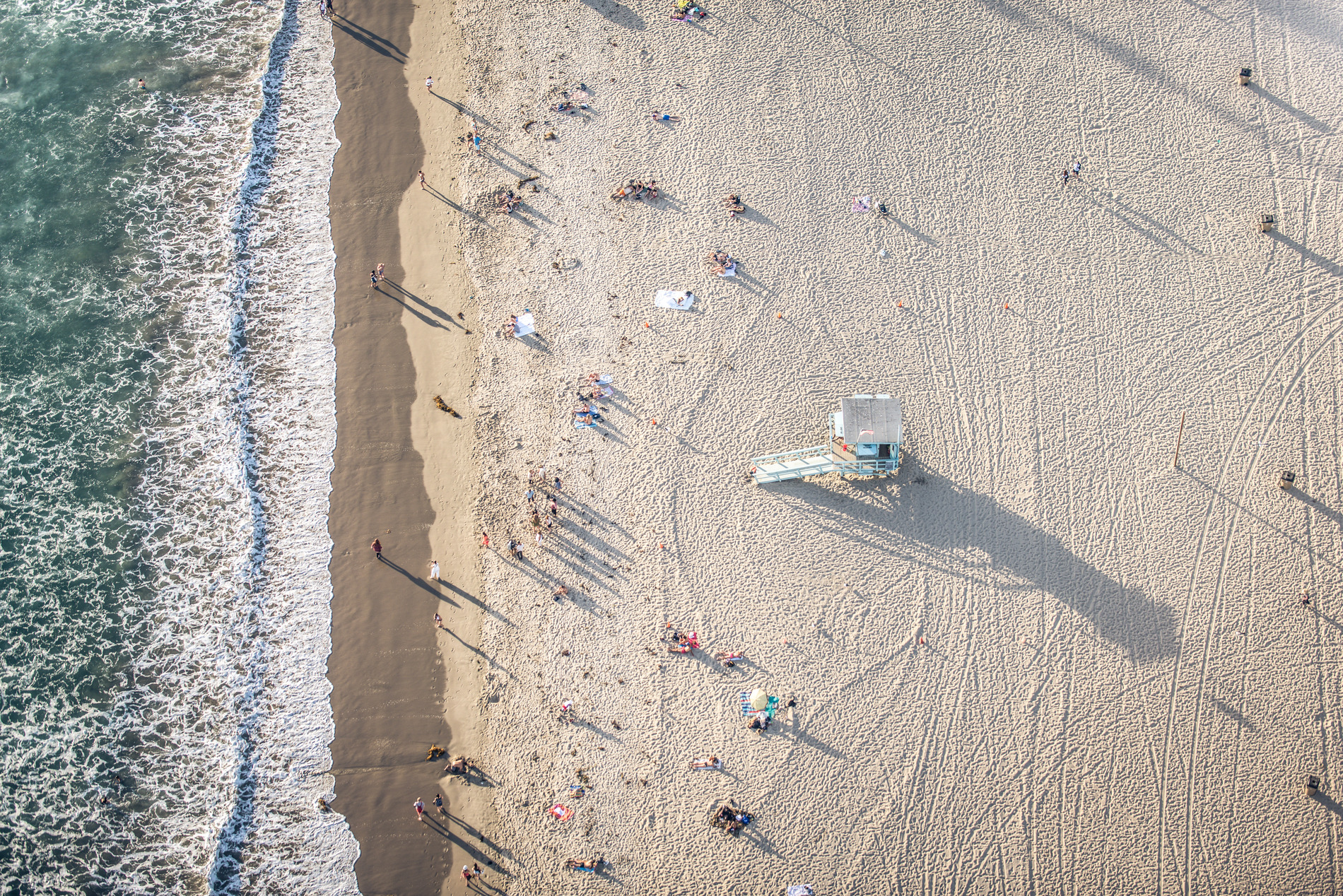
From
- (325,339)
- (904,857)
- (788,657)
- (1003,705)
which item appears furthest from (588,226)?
→ (904,857)

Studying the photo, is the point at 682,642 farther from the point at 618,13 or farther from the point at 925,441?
the point at 618,13

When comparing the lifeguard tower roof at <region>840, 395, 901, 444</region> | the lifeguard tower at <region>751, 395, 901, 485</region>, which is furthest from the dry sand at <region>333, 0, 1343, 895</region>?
the lifeguard tower roof at <region>840, 395, 901, 444</region>

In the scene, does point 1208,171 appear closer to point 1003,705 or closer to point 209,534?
point 1003,705

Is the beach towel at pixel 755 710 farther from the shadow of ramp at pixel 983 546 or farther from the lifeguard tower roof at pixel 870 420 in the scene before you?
the lifeguard tower roof at pixel 870 420

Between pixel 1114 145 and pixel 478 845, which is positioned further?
pixel 1114 145

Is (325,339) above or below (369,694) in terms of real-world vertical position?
above

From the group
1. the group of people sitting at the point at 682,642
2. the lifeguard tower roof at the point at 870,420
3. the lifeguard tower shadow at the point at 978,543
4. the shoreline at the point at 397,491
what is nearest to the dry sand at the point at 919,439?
the lifeguard tower shadow at the point at 978,543

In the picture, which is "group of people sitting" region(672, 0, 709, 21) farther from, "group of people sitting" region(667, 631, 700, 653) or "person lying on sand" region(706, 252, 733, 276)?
"group of people sitting" region(667, 631, 700, 653)
